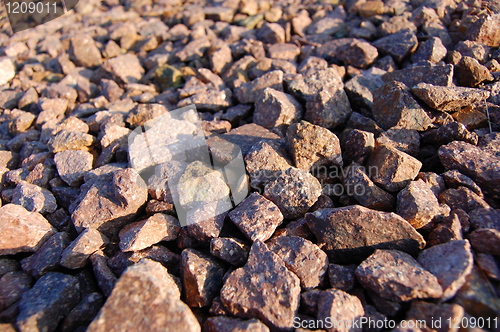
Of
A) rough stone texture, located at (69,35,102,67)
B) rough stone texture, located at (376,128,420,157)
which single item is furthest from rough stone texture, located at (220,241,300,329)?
rough stone texture, located at (69,35,102,67)

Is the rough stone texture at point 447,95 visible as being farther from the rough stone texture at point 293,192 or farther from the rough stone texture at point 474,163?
the rough stone texture at point 293,192

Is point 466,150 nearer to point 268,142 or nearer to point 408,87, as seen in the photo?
point 408,87

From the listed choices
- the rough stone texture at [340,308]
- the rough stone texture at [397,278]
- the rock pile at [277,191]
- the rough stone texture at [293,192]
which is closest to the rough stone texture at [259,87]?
the rock pile at [277,191]

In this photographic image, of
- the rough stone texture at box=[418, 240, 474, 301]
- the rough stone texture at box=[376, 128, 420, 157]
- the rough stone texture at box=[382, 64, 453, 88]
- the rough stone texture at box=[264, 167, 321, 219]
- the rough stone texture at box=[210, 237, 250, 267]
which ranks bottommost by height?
the rough stone texture at box=[210, 237, 250, 267]

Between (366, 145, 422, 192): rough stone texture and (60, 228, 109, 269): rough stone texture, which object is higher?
(366, 145, 422, 192): rough stone texture

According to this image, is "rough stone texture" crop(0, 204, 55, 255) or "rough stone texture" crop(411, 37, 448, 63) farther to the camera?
"rough stone texture" crop(411, 37, 448, 63)

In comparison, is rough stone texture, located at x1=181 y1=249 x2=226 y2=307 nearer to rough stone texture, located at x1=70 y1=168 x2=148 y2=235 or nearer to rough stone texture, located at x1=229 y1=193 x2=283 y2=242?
rough stone texture, located at x1=229 y1=193 x2=283 y2=242

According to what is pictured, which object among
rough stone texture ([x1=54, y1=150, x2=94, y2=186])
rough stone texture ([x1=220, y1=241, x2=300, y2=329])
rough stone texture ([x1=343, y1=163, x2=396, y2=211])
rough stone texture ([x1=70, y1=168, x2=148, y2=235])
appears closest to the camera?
rough stone texture ([x1=220, y1=241, x2=300, y2=329])
